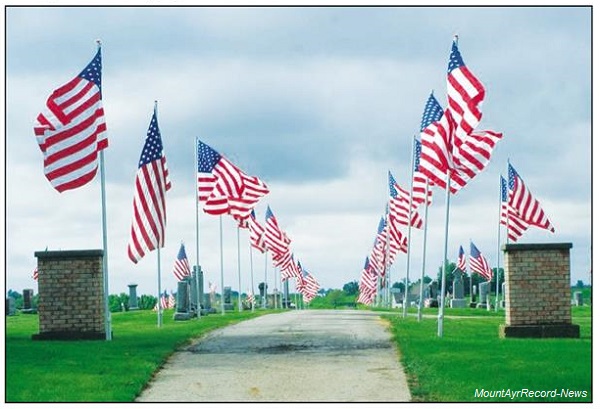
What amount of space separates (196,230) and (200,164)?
4.52 metres

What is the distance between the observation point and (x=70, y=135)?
19.5m

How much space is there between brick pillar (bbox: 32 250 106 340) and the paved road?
2266 mm

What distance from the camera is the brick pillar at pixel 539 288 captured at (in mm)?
19047

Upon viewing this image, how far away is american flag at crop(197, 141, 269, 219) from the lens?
34.3 m

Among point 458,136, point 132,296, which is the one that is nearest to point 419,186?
point 458,136

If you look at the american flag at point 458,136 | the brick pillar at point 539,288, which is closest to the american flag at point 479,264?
the american flag at point 458,136

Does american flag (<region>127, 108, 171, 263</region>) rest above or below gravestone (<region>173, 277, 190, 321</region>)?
above

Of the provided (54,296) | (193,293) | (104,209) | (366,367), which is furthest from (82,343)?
(193,293)

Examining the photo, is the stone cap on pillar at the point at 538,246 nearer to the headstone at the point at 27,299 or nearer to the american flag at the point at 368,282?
the headstone at the point at 27,299

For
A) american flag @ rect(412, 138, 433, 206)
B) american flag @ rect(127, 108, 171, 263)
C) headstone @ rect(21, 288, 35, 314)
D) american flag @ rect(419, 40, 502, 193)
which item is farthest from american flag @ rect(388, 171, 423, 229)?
headstone @ rect(21, 288, 35, 314)

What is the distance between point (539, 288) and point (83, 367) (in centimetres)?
879

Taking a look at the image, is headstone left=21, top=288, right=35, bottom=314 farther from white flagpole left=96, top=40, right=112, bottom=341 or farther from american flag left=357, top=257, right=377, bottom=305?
white flagpole left=96, top=40, right=112, bottom=341

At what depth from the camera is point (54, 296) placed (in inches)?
777

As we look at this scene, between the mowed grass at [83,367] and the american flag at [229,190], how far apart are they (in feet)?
43.3
